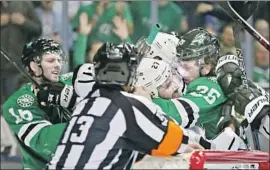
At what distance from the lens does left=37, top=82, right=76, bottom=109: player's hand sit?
481 cm

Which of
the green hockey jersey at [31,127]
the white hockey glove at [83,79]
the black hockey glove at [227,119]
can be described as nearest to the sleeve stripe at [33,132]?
the green hockey jersey at [31,127]

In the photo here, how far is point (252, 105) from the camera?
425 cm

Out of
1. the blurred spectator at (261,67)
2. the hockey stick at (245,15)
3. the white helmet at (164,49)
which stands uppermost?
the hockey stick at (245,15)

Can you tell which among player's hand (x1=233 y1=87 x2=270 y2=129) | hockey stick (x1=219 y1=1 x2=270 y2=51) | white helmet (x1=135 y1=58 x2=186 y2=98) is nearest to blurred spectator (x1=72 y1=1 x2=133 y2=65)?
hockey stick (x1=219 y1=1 x2=270 y2=51)

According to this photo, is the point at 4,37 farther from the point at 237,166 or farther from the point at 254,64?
the point at 237,166

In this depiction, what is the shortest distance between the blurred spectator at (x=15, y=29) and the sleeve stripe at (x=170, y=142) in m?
3.61

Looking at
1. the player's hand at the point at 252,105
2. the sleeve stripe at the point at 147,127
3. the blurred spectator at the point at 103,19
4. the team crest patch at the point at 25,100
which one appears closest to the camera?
the sleeve stripe at the point at 147,127

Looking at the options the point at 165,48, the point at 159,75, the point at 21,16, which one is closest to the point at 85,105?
the point at 159,75

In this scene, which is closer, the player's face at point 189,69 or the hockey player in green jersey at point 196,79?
the hockey player in green jersey at point 196,79

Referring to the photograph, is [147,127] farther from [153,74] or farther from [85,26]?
[85,26]

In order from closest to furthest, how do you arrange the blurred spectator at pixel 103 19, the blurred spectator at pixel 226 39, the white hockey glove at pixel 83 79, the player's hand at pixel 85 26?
1. the white hockey glove at pixel 83 79
2. the blurred spectator at pixel 226 39
3. the blurred spectator at pixel 103 19
4. the player's hand at pixel 85 26

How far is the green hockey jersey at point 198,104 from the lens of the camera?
456 cm

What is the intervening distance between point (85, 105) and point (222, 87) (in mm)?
989

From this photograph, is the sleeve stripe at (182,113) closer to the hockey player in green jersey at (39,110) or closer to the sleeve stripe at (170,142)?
the hockey player in green jersey at (39,110)
